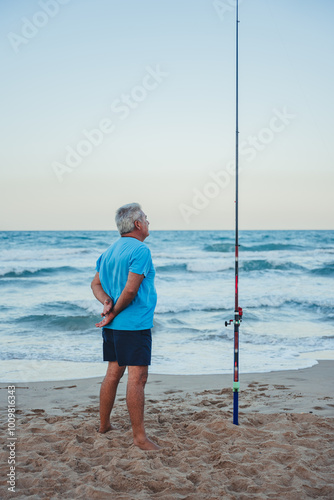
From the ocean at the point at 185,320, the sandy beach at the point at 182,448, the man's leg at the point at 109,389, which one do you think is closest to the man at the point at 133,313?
the man's leg at the point at 109,389

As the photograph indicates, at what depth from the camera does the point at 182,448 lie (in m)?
2.91

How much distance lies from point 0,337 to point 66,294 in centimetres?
491

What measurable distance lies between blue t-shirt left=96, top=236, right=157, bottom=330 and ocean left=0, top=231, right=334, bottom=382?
2500 millimetres

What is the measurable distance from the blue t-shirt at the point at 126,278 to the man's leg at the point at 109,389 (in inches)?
13.0

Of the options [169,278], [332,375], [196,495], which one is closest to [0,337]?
[332,375]

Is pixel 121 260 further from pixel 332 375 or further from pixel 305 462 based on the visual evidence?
pixel 332 375

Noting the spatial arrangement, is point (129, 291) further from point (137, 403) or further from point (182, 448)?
point (182, 448)

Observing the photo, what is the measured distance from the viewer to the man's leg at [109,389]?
3.08m

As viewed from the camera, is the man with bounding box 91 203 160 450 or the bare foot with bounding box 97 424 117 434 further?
the bare foot with bounding box 97 424 117 434

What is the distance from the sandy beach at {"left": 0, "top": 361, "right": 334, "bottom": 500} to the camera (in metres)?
2.38

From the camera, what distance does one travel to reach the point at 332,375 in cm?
507

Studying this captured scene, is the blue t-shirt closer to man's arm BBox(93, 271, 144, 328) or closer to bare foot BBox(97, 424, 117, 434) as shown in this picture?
man's arm BBox(93, 271, 144, 328)

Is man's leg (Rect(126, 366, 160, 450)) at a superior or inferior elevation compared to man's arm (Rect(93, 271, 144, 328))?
inferior

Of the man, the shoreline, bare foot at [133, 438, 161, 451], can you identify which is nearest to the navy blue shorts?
the man
